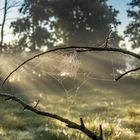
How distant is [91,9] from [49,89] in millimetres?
11919

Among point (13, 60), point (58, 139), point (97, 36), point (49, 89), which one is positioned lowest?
point (58, 139)

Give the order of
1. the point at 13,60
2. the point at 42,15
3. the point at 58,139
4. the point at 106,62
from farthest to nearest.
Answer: the point at 42,15 < the point at 106,62 < the point at 13,60 < the point at 58,139

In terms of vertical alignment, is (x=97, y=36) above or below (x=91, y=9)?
below

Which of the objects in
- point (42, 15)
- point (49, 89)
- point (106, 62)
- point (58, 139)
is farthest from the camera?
point (42, 15)

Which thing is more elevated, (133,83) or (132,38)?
(132,38)

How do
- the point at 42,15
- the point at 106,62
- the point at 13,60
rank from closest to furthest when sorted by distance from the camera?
1. the point at 13,60
2. the point at 106,62
3. the point at 42,15

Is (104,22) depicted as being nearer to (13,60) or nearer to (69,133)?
(13,60)

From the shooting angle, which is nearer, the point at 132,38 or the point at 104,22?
the point at 104,22

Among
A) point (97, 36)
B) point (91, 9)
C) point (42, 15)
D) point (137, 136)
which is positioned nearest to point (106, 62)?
point (97, 36)

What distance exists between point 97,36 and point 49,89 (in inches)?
396

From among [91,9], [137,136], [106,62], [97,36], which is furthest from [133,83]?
[137,136]

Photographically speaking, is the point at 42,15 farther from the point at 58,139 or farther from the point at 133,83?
the point at 58,139

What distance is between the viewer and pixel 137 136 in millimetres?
11672

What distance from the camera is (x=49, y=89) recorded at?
34844 millimetres
